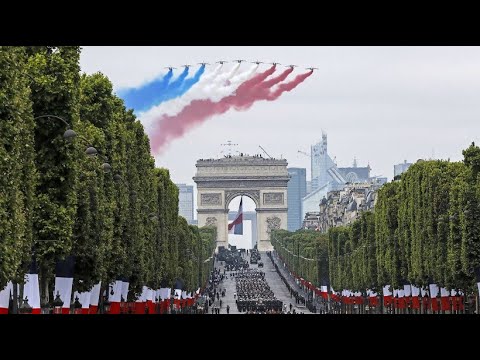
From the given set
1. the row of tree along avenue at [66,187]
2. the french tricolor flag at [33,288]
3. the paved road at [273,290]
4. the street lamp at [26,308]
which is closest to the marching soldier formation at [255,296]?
the paved road at [273,290]

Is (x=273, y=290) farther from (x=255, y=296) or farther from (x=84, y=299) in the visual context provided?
(x=84, y=299)

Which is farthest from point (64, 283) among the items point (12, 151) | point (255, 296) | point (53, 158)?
point (255, 296)

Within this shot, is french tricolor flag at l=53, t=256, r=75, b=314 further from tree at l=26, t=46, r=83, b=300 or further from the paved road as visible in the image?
the paved road

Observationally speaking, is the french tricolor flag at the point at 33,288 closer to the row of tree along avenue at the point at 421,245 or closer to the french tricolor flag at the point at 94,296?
the french tricolor flag at the point at 94,296

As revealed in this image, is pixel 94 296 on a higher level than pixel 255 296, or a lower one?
lower

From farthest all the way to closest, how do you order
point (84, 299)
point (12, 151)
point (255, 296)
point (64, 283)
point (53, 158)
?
Answer: point (255, 296) → point (84, 299) → point (64, 283) → point (53, 158) → point (12, 151)

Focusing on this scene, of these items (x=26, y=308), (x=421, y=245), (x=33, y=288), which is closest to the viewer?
(x=26, y=308)
